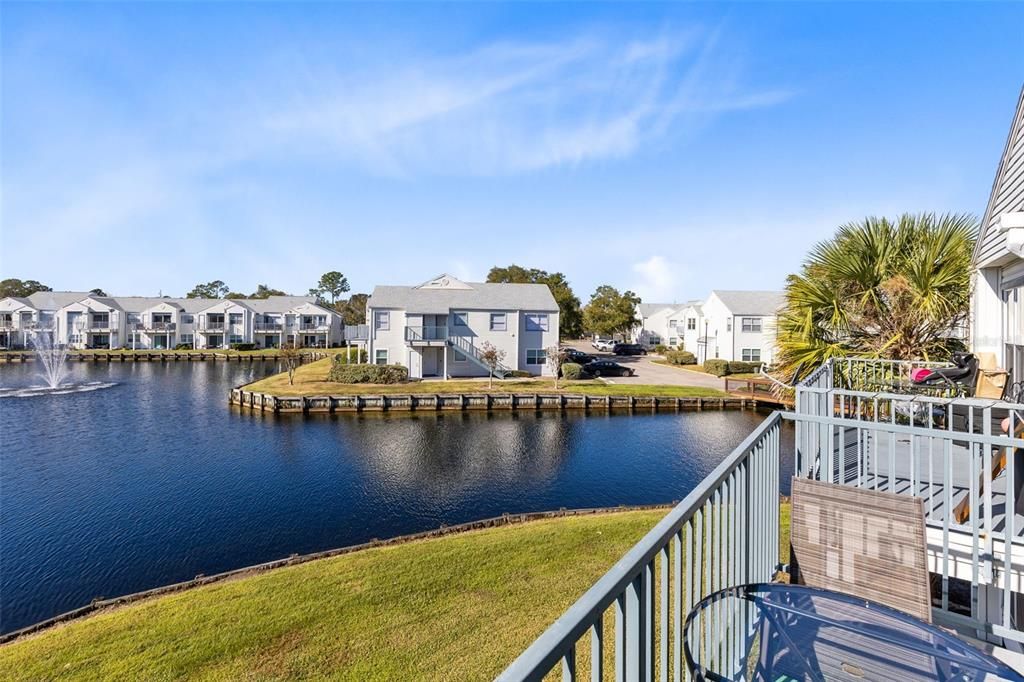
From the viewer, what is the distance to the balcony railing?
3206cm

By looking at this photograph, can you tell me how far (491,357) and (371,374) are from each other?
7658mm

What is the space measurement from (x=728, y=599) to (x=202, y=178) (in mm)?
25390

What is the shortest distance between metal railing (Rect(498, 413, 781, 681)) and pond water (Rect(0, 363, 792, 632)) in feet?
32.5

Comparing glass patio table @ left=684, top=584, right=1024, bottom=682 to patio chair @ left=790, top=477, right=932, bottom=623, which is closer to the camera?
glass patio table @ left=684, top=584, right=1024, bottom=682

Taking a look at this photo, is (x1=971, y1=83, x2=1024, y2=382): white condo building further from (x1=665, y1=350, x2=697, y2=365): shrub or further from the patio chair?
(x1=665, y1=350, x2=697, y2=365): shrub

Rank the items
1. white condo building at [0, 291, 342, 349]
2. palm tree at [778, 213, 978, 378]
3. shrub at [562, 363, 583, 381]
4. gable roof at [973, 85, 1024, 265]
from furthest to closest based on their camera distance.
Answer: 1. white condo building at [0, 291, 342, 349]
2. shrub at [562, 363, 583, 381]
3. palm tree at [778, 213, 978, 378]
4. gable roof at [973, 85, 1024, 265]

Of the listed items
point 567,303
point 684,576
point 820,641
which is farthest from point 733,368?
point 684,576

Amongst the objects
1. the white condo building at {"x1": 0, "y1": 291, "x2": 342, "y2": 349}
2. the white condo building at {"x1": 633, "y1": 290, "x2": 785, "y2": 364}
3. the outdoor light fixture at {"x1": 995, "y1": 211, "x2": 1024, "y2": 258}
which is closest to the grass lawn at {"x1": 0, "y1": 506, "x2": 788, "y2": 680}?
the outdoor light fixture at {"x1": 995, "y1": 211, "x2": 1024, "y2": 258}

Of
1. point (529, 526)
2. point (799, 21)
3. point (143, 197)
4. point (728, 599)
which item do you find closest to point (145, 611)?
point (529, 526)

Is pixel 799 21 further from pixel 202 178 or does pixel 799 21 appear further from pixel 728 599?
pixel 202 178

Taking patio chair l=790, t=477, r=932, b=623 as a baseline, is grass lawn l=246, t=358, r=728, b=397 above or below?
below

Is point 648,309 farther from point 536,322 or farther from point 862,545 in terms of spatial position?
point 862,545

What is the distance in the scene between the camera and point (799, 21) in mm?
11156

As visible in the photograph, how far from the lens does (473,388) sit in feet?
94.8
